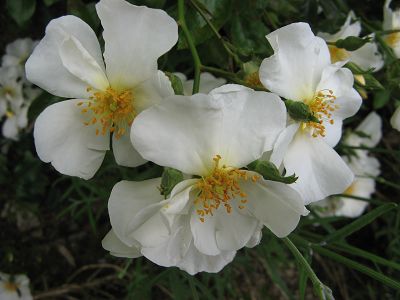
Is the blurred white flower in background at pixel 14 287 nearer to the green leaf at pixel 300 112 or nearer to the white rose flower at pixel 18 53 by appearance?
the white rose flower at pixel 18 53

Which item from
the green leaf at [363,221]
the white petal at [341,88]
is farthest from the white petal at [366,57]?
the green leaf at [363,221]

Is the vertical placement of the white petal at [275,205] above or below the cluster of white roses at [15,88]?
above

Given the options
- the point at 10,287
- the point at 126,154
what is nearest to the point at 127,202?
the point at 126,154

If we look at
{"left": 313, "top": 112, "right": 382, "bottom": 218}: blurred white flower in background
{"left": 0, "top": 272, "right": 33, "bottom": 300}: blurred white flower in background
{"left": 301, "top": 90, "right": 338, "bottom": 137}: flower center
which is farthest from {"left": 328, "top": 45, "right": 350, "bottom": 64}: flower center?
{"left": 0, "top": 272, "right": 33, "bottom": 300}: blurred white flower in background

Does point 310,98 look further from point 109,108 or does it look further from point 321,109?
point 109,108

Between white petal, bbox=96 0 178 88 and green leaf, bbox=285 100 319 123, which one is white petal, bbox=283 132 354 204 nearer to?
green leaf, bbox=285 100 319 123

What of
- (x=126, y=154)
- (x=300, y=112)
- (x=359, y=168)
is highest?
(x=300, y=112)
